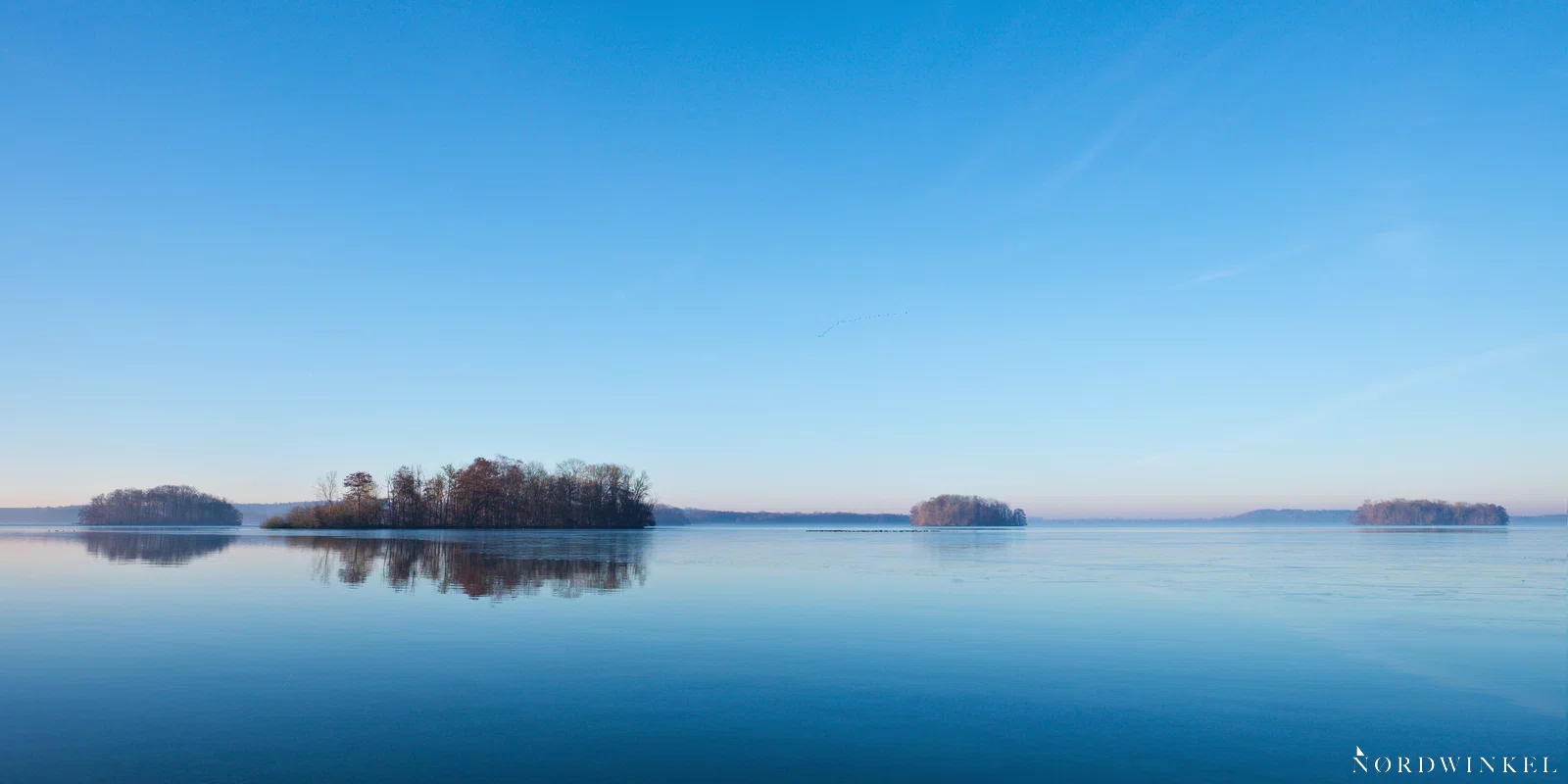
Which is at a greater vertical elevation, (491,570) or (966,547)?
(491,570)

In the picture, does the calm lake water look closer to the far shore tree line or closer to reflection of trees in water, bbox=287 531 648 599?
reflection of trees in water, bbox=287 531 648 599

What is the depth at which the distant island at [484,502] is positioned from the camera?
115m

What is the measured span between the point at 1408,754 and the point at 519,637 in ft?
44.6

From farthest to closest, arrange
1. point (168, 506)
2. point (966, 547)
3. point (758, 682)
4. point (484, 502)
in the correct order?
point (168, 506) < point (484, 502) < point (966, 547) < point (758, 682)

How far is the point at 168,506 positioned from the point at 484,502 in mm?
105043

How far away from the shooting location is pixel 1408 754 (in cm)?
952

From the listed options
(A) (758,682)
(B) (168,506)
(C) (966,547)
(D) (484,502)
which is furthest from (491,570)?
(B) (168,506)

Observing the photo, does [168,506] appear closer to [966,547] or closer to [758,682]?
[966,547]

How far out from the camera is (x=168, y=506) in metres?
179

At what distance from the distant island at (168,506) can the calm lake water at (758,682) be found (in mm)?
184661

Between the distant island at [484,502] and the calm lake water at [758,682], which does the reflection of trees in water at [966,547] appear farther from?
the distant island at [484,502]

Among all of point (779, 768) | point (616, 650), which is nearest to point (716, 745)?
point (779, 768)

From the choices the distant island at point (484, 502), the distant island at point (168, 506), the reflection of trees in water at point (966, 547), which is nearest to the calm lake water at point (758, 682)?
the reflection of trees in water at point (966, 547)

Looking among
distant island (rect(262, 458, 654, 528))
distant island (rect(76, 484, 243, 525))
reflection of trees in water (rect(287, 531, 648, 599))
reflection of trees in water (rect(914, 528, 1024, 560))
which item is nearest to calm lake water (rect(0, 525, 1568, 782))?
reflection of trees in water (rect(287, 531, 648, 599))
